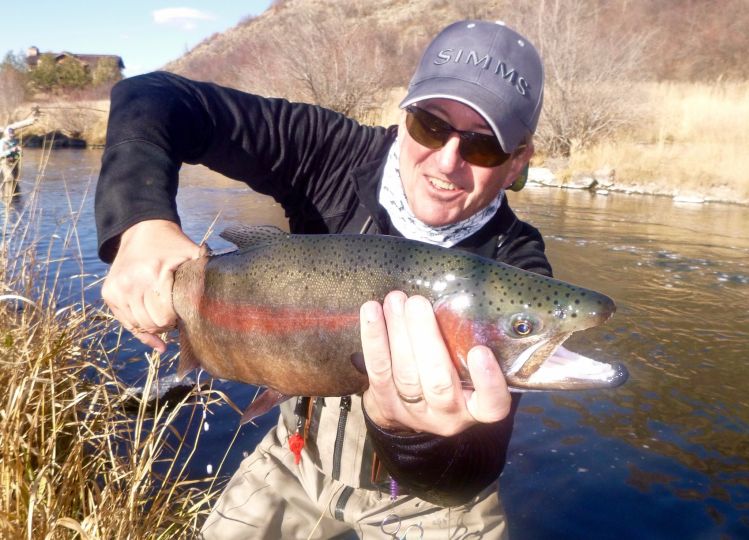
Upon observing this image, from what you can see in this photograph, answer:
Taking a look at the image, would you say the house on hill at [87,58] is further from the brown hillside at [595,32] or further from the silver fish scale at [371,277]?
the silver fish scale at [371,277]

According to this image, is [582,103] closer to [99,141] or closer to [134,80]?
[134,80]

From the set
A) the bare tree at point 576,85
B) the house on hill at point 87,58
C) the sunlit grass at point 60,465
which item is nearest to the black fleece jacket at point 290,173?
the sunlit grass at point 60,465

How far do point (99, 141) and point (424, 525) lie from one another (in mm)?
35555

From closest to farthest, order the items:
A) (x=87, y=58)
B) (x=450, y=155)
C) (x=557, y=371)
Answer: (x=557, y=371) < (x=450, y=155) < (x=87, y=58)

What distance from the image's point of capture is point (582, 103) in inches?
923

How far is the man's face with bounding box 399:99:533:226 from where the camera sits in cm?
258

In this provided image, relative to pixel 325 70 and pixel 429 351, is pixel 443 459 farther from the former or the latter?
pixel 325 70

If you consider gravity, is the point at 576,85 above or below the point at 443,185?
below

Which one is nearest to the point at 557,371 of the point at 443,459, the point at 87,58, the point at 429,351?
the point at 429,351

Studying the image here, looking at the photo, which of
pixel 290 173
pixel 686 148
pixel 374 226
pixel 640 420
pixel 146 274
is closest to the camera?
pixel 146 274

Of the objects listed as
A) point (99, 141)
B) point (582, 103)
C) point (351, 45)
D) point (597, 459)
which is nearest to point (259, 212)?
point (597, 459)

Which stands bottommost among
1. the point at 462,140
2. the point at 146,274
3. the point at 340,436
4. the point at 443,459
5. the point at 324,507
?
the point at 324,507

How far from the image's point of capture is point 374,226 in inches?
115

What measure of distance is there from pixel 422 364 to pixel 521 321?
0.37 m
